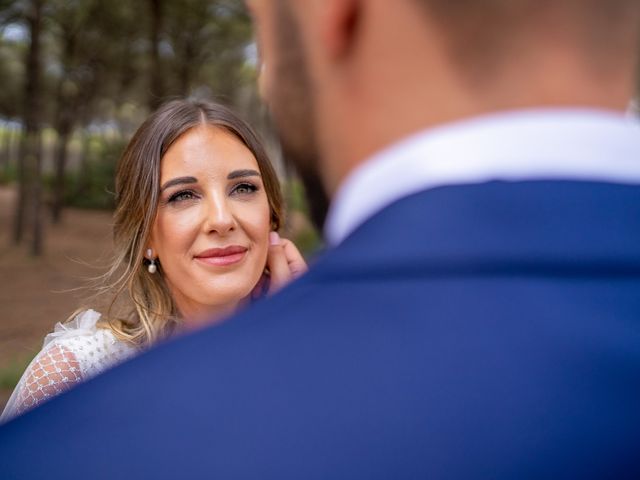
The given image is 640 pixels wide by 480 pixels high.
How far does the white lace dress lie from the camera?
215cm

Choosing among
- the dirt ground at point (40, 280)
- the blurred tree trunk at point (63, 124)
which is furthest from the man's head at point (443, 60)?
the blurred tree trunk at point (63, 124)

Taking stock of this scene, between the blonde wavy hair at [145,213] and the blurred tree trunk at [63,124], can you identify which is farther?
the blurred tree trunk at [63,124]

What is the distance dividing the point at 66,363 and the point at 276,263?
2.35 ft

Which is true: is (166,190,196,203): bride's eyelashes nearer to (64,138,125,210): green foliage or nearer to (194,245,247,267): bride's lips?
(194,245,247,267): bride's lips

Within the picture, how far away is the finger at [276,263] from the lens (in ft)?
8.26

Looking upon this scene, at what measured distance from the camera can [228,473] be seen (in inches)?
27.1

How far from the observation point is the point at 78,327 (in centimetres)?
251

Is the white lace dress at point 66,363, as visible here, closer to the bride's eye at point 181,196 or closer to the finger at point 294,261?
the bride's eye at point 181,196

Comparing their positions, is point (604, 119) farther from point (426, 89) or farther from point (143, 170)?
point (143, 170)

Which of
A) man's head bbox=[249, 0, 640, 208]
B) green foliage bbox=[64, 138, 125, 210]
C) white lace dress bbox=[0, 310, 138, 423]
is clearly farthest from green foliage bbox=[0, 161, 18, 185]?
man's head bbox=[249, 0, 640, 208]

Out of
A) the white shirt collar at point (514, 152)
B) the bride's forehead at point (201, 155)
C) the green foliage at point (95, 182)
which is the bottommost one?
the white shirt collar at point (514, 152)

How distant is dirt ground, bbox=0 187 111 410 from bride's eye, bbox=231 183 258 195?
3.32 ft

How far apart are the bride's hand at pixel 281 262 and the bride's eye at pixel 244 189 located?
0.80ft

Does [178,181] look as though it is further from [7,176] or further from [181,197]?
[7,176]
